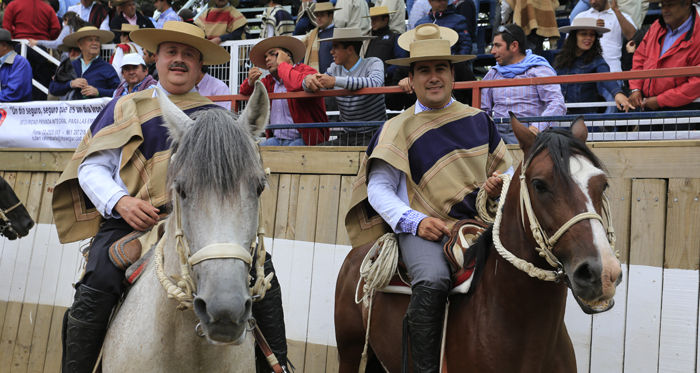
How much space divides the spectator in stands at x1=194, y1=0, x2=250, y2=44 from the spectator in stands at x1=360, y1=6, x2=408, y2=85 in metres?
2.89

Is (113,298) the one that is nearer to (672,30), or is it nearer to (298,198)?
(298,198)

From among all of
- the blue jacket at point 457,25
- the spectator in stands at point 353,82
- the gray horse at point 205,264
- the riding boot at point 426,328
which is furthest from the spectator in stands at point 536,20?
the gray horse at point 205,264

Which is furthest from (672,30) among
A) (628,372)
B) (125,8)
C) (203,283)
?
(125,8)

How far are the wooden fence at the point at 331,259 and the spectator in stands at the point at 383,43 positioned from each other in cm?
232

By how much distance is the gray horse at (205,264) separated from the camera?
6.54ft

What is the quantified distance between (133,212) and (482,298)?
1.80m

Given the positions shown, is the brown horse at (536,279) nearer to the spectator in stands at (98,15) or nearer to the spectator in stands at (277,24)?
the spectator in stands at (277,24)

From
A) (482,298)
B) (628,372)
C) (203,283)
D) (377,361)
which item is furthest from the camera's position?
(377,361)

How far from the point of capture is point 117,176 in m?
3.20

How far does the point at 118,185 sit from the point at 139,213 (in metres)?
0.37

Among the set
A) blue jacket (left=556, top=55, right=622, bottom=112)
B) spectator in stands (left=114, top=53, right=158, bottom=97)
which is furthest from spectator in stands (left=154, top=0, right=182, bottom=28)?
blue jacket (left=556, top=55, right=622, bottom=112)

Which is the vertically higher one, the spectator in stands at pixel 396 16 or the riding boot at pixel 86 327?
the spectator in stands at pixel 396 16

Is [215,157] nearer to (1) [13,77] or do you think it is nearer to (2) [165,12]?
(1) [13,77]

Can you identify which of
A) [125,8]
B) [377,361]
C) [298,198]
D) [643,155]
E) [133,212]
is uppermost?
[125,8]
